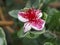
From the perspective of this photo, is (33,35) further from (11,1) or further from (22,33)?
(11,1)

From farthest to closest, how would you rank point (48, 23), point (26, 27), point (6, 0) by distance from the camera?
point (6, 0) → point (48, 23) → point (26, 27)

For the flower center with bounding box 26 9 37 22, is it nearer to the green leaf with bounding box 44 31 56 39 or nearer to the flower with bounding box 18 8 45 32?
the flower with bounding box 18 8 45 32

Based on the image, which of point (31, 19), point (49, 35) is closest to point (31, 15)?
point (31, 19)

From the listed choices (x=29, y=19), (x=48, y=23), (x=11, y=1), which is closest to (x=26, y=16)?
(x=29, y=19)

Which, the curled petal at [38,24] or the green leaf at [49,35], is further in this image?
the green leaf at [49,35]

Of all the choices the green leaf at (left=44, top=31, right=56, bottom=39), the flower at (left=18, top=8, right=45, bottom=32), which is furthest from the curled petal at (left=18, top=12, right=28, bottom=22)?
the green leaf at (left=44, top=31, right=56, bottom=39)

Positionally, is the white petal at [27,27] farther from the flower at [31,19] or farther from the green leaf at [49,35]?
the green leaf at [49,35]

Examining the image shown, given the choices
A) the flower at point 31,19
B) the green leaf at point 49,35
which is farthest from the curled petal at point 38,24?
the green leaf at point 49,35

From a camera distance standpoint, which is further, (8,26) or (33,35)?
Answer: (8,26)

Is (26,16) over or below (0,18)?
over
